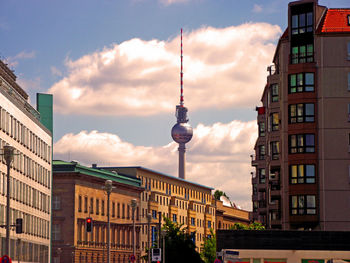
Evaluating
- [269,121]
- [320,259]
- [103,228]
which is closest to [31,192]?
[269,121]

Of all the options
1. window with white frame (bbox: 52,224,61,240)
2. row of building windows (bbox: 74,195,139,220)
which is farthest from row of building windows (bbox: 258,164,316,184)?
row of building windows (bbox: 74,195,139,220)

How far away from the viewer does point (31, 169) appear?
118 meters

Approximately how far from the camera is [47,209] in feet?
435

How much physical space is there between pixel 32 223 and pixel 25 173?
8410 mm

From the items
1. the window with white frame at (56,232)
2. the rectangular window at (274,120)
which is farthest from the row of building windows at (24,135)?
the window with white frame at (56,232)

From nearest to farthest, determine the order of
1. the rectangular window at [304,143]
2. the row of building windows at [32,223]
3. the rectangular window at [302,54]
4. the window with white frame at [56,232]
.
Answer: the rectangular window at [304,143] < the rectangular window at [302,54] < the row of building windows at [32,223] < the window with white frame at [56,232]

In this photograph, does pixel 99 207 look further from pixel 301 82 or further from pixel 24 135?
pixel 301 82

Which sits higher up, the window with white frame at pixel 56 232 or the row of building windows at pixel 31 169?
the row of building windows at pixel 31 169

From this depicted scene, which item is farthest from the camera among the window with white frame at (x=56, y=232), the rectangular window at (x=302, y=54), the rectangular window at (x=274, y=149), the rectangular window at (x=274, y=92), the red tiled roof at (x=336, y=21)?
the window with white frame at (x=56, y=232)

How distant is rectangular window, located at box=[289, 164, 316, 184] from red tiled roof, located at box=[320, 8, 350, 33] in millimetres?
12648

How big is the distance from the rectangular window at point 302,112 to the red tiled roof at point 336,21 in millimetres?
7159

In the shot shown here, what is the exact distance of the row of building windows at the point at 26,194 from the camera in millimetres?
98562

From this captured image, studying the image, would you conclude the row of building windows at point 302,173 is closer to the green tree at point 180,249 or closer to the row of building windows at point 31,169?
the row of building windows at point 31,169

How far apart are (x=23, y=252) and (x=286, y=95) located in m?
42.6
